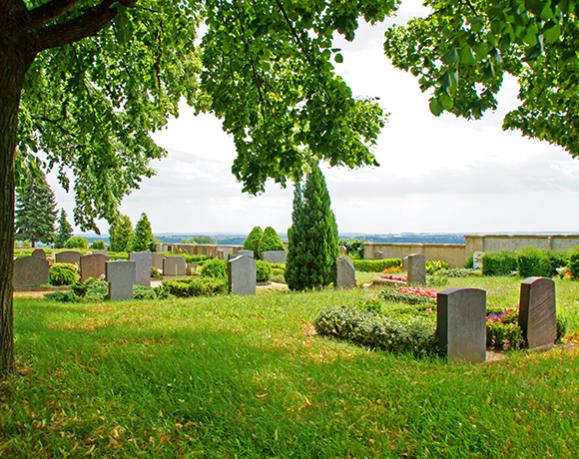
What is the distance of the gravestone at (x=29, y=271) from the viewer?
54.3 feet

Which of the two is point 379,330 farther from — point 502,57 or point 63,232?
point 63,232

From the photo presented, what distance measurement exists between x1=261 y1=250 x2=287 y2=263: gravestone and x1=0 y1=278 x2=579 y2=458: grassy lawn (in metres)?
18.2

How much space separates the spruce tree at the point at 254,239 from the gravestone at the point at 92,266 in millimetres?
9757

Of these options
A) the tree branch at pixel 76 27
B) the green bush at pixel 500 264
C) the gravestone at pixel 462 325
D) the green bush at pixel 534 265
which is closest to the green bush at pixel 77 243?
the green bush at pixel 500 264

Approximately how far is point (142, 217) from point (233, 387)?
30493mm

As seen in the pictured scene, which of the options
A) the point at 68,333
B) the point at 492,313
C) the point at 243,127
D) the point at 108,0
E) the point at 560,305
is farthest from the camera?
the point at 560,305

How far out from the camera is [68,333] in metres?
7.65

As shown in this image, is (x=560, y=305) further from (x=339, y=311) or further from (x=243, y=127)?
(x=243, y=127)

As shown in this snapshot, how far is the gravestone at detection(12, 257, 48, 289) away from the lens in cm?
1655

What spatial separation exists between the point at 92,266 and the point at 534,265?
17.9 m

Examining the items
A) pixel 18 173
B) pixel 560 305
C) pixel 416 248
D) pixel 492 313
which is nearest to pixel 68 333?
pixel 18 173

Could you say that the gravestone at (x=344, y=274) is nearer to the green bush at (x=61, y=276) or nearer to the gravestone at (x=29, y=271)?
the green bush at (x=61, y=276)

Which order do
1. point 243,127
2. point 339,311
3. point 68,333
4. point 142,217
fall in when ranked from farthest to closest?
point 142,217 → point 339,311 → point 68,333 → point 243,127

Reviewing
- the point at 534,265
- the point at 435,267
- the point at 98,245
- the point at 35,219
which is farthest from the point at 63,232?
the point at 534,265
